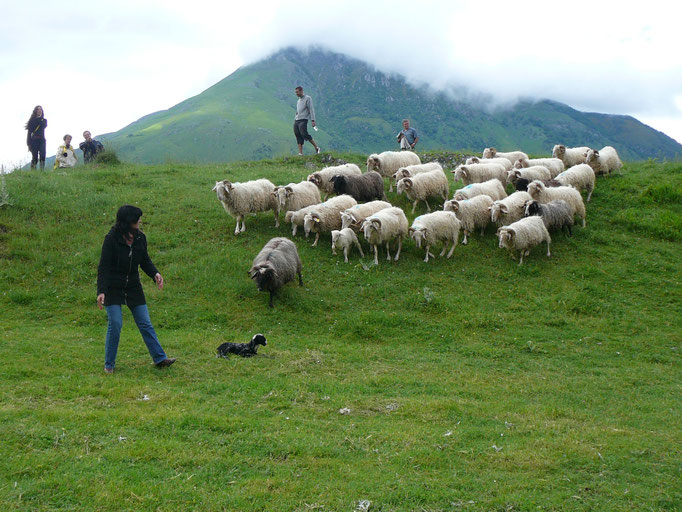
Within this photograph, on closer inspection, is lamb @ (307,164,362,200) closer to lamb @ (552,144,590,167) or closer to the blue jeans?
lamb @ (552,144,590,167)

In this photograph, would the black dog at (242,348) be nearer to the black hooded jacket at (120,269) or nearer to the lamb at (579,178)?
the black hooded jacket at (120,269)

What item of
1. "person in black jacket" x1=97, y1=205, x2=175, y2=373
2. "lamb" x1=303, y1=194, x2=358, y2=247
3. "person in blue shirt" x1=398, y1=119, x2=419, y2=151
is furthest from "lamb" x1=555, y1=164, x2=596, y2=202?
"person in black jacket" x1=97, y1=205, x2=175, y2=373

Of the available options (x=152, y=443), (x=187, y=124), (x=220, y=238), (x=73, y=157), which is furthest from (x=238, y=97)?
(x=152, y=443)

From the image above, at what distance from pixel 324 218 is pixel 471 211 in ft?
15.1

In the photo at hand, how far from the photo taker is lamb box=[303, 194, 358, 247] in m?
15.2

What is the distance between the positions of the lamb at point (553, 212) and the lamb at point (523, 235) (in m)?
0.67

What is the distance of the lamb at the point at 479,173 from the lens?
19.3 meters

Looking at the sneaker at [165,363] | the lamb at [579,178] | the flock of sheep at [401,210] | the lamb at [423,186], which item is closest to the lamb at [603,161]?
the flock of sheep at [401,210]

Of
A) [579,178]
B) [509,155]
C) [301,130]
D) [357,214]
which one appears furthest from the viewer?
[509,155]

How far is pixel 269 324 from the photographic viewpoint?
11.6 meters

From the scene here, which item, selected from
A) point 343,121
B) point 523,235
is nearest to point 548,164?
point 523,235

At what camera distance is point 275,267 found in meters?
12.3

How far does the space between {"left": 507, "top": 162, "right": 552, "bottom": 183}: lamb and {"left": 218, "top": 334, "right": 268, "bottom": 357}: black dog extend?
500 inches

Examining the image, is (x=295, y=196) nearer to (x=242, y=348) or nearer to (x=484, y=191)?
(x=484, y=191)
